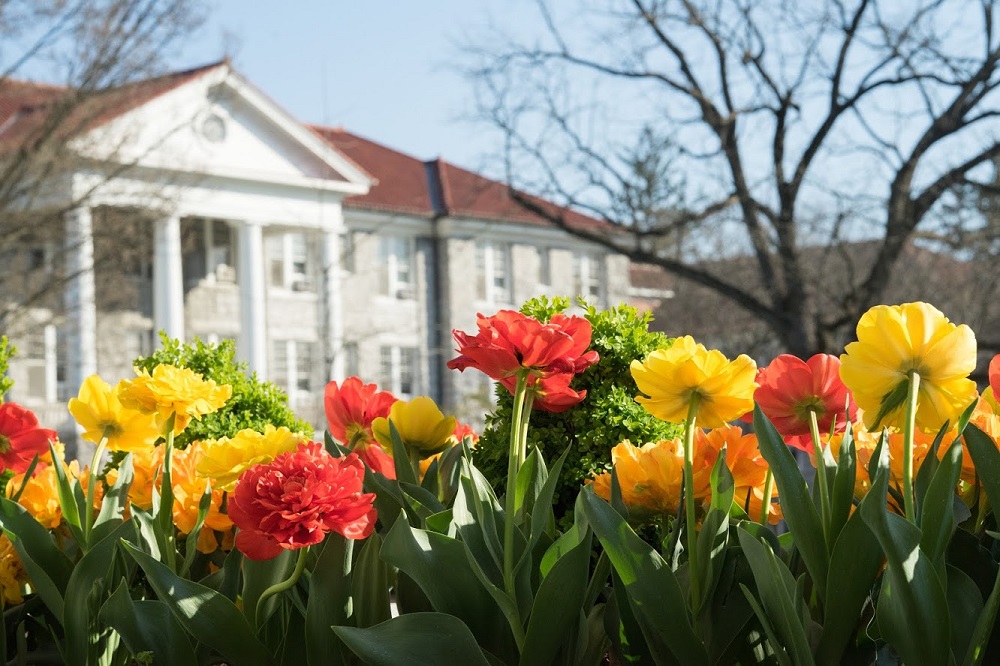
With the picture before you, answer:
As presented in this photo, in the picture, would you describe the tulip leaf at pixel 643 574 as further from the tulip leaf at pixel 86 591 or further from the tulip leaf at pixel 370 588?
the tulip leaf at pixel 86 591

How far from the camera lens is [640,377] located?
1.80 meters

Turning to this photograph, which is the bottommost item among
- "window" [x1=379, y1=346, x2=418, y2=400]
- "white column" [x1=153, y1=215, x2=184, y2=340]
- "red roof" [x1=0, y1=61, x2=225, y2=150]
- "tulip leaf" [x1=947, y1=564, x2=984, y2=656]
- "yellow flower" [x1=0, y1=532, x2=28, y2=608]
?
"window" [x1=379, y1=346, x2=418, y2=400]

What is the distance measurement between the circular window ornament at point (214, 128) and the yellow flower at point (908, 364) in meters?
28.2

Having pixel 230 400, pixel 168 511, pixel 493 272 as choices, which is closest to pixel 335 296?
pixel 493 272

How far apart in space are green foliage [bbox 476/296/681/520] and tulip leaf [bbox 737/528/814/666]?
979 mm

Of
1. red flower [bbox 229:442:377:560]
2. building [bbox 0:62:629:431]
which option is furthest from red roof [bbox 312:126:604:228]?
red flower [bbox 229:442:377:560]

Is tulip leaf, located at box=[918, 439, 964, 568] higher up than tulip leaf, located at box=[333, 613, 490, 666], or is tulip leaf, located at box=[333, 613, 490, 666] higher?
tulip leaf, located at box=[918, 439, 964, 568]

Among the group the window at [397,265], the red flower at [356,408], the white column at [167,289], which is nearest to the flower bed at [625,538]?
the red flower at [356,408]

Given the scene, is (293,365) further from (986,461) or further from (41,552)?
(986,461)

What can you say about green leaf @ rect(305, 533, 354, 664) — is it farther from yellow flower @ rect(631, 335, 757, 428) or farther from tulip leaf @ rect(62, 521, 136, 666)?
yellow flower @ rect(631, 335, 757, 428)

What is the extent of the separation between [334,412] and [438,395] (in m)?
30.1

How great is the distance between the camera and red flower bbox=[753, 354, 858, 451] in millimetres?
1868

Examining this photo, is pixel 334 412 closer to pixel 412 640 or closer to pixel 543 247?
pixel 412 640

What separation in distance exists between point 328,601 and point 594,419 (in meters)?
0.92
